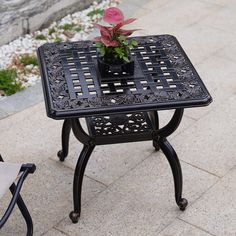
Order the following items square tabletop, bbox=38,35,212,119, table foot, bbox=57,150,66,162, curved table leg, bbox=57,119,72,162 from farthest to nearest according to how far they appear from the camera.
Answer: table foot, bbox=57,150,66,162 → curved table leg, bbox=57,119,72,162 → square tabletop, bbox=38,35,212,119

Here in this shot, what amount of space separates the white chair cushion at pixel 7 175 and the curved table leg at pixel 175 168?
2.45 feet

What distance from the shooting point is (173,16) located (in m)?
5.58

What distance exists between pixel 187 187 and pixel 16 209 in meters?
0.88

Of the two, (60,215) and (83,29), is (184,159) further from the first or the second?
(83,29)

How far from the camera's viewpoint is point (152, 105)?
9.98ft

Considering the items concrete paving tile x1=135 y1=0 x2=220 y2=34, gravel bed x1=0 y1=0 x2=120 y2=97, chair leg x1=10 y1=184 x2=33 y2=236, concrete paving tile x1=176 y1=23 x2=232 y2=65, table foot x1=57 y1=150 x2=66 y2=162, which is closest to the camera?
chair leg x1=10 y1=184 x2=33 y2=236

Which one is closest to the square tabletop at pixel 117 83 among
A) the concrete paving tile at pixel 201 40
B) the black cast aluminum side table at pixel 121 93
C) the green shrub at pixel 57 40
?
the black cast aluminum side table at pixel 121 93

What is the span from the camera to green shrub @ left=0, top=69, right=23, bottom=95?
14.5 feet

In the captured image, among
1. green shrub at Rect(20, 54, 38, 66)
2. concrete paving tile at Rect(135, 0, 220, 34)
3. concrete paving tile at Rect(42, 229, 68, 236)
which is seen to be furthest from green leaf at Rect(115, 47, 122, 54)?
concrete paving tile at Rect(135, 0, 220, 34)

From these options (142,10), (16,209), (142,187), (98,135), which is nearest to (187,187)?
(142,187)

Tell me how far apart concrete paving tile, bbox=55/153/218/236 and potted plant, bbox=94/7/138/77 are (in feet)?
2.17

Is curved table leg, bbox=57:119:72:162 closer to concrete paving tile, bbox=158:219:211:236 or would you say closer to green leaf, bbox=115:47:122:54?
green leaf, bbox=115:47:122:54

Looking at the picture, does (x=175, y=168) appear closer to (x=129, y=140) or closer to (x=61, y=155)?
Result: (x=129, y=140)

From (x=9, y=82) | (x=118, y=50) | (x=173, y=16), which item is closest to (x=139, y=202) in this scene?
(x=118, y=50)
